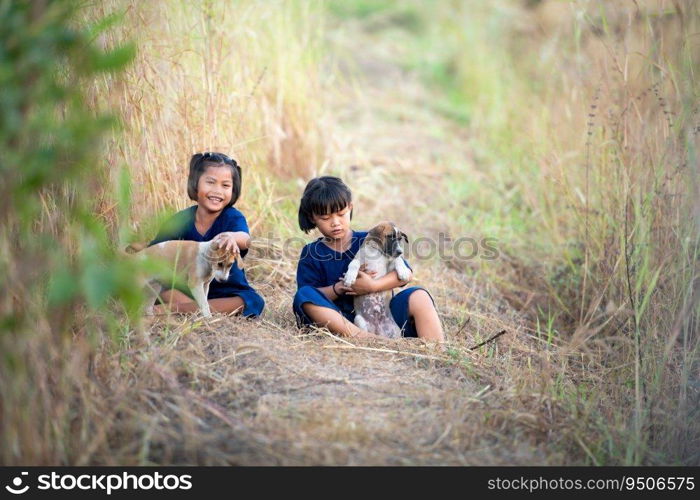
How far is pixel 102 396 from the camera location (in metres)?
2.42

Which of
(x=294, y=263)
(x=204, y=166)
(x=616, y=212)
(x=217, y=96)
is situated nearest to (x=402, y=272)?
(x=204, y=166)

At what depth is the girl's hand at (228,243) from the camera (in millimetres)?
3078

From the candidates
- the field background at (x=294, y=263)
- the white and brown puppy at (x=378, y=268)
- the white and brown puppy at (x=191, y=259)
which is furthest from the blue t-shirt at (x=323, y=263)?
the white and brown puppy at (x=191, y=259)

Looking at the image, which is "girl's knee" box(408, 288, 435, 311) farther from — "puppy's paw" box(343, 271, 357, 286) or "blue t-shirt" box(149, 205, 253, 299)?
"blue t-shirt" box(149, 205, 253, 299)

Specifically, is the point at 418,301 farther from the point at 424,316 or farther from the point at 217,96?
the point at 217,96

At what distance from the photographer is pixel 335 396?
2.67 metres

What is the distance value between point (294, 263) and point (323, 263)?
0.76 m

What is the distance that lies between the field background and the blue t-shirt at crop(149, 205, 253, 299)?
17 centimetres

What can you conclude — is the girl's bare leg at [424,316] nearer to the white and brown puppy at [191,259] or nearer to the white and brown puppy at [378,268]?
the white and brown puppy at [378,268]

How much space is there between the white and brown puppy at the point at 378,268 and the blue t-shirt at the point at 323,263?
13cm

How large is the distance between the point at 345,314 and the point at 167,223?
2.87 feet

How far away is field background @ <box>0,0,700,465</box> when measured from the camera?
2.14 meters
